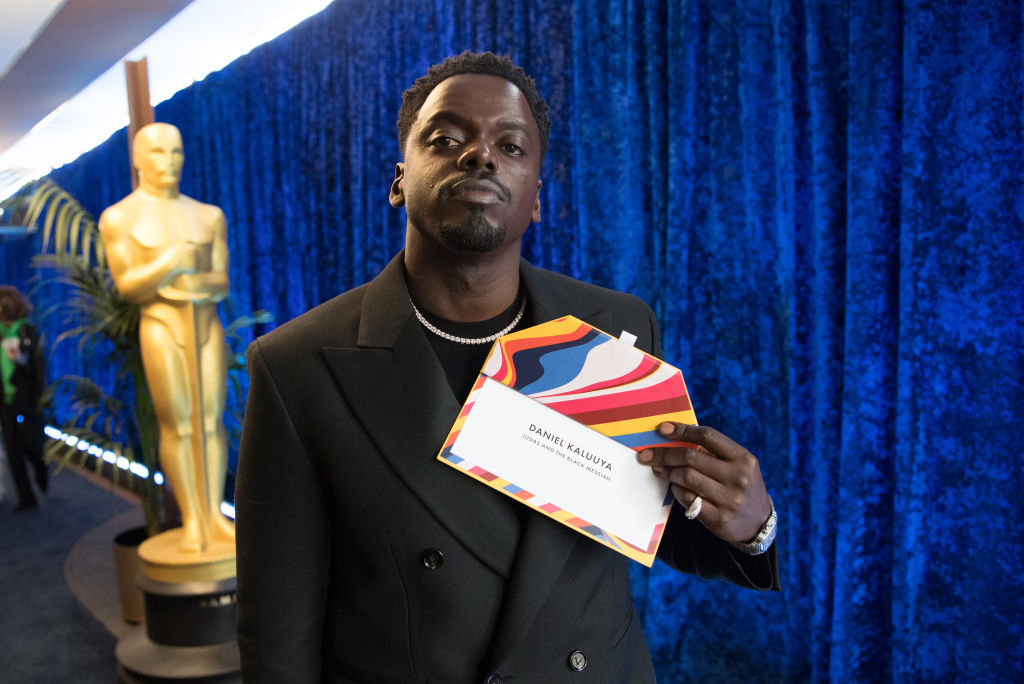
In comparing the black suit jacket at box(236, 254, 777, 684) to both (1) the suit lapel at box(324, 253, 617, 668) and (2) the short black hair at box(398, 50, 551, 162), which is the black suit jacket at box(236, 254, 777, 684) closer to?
(1) the suit lapel at box(324, 253, 617, 668)

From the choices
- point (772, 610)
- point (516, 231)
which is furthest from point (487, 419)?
point (772, 610)

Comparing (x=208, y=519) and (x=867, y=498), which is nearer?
(x=867, y=498)

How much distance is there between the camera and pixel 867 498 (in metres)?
2.33

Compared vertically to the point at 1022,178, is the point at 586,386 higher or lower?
lower

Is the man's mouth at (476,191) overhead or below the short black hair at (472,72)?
below

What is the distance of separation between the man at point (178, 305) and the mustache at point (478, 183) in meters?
2.53

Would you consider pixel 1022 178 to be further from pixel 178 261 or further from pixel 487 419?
pixel 178 261

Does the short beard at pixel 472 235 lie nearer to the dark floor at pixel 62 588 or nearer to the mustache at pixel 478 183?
the mustache at pixel 478 183

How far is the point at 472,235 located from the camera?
945mm

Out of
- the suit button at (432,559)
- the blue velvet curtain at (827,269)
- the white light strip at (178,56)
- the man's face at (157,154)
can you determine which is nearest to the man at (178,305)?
the man's face at (157,154)

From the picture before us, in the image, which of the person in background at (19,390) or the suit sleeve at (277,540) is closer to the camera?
the suit sleeve at (277,540)

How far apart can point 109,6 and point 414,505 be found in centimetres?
480

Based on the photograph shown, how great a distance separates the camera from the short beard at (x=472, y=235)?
0.95m

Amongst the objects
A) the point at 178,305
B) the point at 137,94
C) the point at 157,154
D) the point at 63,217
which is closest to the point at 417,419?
the point at 178,305
